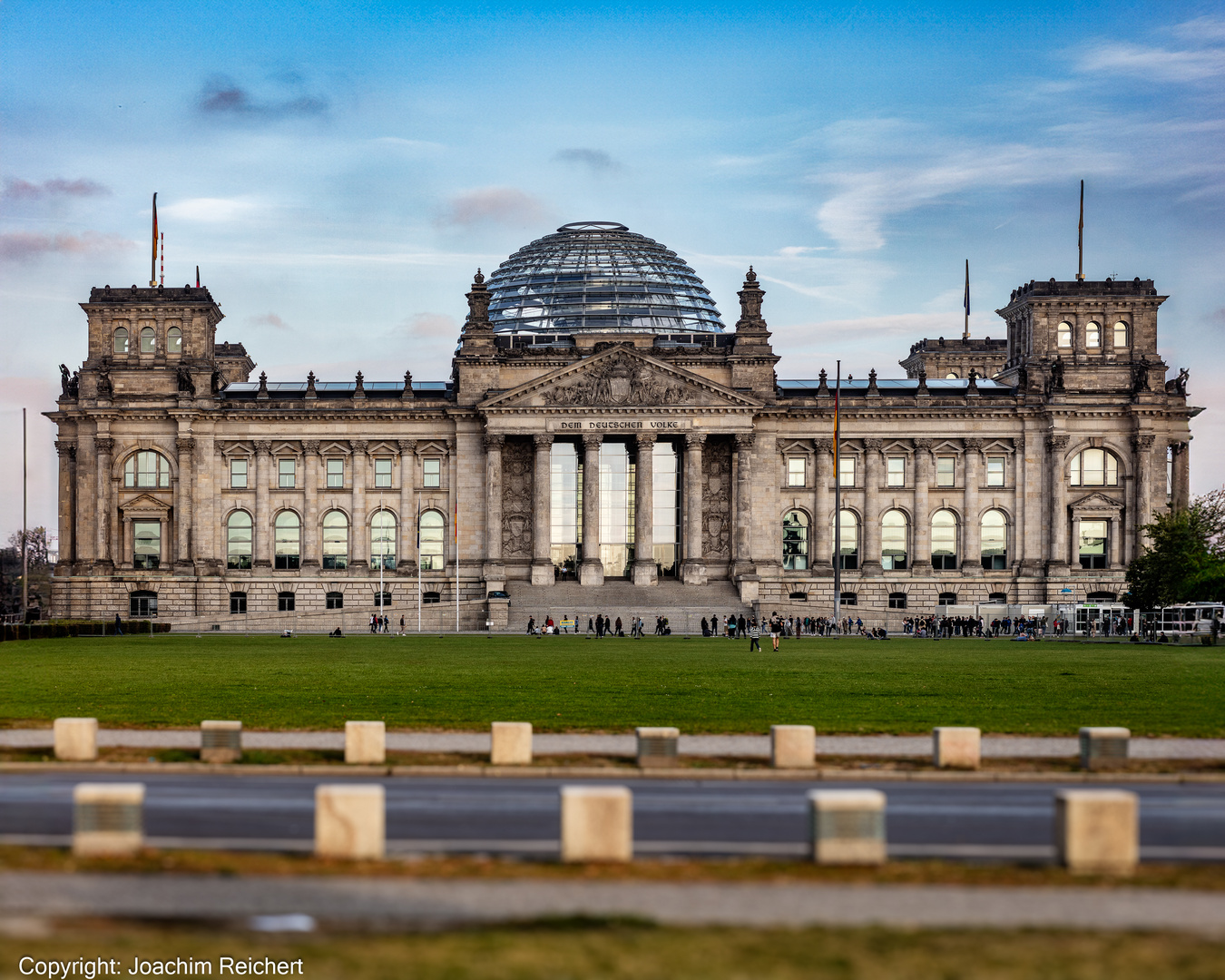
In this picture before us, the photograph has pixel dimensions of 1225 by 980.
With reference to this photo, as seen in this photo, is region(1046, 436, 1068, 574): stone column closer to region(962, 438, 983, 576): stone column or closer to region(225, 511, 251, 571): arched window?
region(962, 438, 983, 576): stone column

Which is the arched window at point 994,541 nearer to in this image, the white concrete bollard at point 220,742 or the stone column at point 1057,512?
the stone column at point 1057,512

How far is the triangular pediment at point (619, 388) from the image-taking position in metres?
125

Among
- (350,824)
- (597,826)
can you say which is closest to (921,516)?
(597,826)

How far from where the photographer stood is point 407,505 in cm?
13062

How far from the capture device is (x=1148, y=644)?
299ft

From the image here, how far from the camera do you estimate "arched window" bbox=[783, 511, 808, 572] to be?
131 metres

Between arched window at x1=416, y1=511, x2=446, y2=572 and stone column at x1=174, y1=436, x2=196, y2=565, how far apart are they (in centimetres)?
1892

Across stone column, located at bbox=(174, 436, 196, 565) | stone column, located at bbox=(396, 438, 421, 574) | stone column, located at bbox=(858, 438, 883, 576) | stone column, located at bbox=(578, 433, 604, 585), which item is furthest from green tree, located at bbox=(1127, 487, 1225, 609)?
stone column, located at bbox=(174, 436, 196, 565)

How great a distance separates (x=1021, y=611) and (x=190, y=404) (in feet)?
225

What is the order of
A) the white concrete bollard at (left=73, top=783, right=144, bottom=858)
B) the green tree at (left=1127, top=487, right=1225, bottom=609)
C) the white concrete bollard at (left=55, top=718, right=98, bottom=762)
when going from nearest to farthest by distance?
1. the white concrete bollard at (left=73, top=783, right=144, bottom=858)
2. the white concrete bollard at (left=55, top=718, right=98, bottom=762)
3. the green tree at (left=1127, top=487, right=1225, bottom=609)

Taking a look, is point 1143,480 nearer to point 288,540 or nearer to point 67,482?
point 288,540

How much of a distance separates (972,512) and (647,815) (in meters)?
110

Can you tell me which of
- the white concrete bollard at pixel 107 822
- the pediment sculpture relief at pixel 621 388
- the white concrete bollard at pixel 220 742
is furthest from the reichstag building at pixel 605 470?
the white concrete bollard at pixel 107 822

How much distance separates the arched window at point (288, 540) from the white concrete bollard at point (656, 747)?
10456 centimetres
